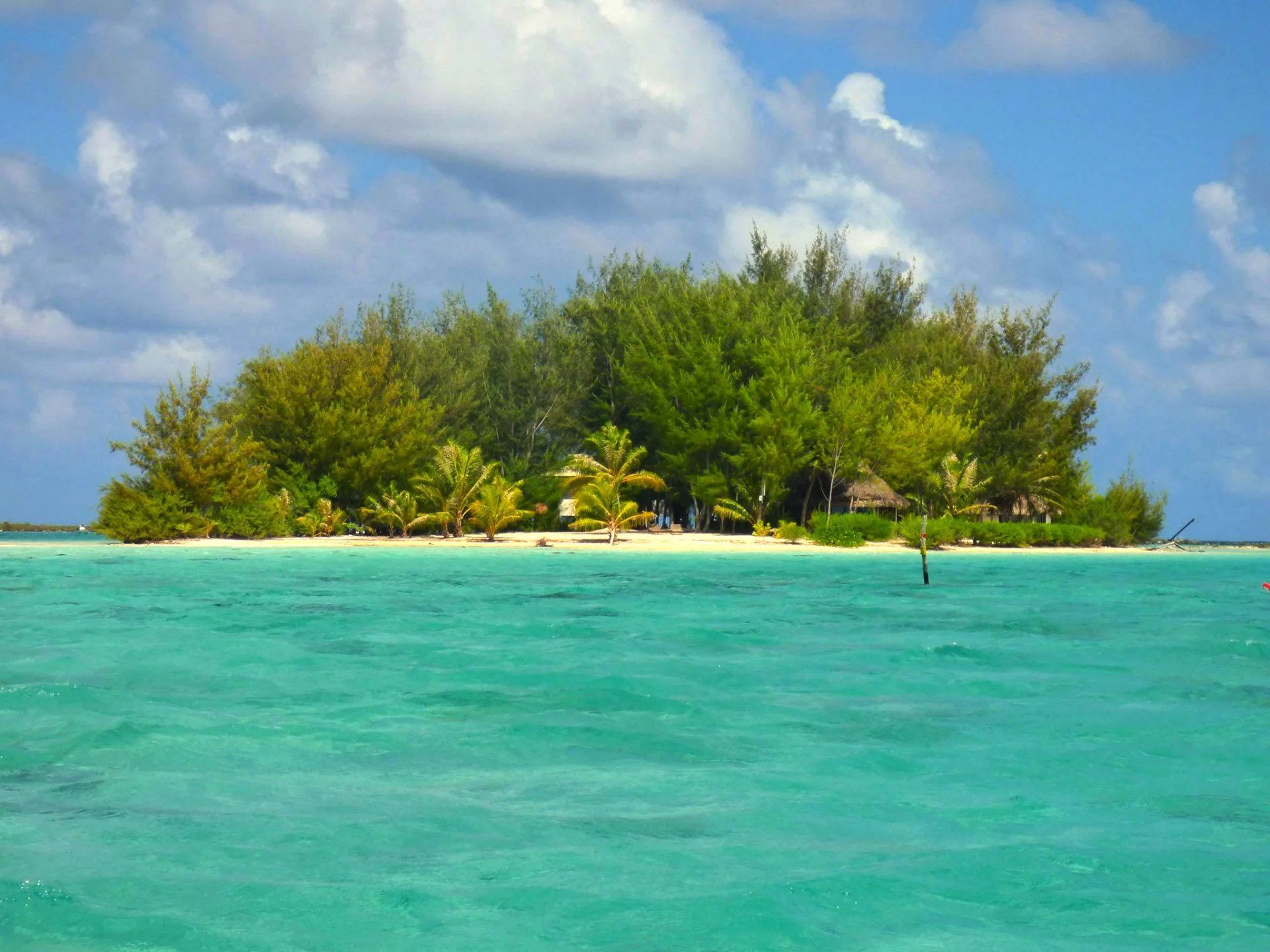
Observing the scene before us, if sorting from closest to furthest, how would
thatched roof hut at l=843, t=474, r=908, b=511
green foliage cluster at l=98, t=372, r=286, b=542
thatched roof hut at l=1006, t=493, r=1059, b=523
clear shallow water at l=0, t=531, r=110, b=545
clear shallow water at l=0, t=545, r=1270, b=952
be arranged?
clear shallow water at l=0, t=545, r=1270, b=952 → green foliage cluster at l=98, t=372, r=286, b=542 → clear shallow water at l=0, t=531, r=110, b=545 → thatched roof hut at l=843, t=474, r=908, b=511 → thatched roof hut at l=1006, t=493, r=1059, b=523

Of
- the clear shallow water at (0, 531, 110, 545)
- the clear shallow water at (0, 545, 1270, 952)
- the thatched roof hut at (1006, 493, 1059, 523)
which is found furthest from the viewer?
the thatched roof hut at (1006, 493, 1059, 523)

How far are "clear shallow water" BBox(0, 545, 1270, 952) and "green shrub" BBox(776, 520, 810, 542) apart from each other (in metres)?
26.1

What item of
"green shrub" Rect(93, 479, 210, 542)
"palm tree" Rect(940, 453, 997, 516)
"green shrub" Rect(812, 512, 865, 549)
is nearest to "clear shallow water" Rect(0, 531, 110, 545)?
"green shrub" Rect(93, 479, 210, 542)

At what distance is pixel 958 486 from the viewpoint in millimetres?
49688

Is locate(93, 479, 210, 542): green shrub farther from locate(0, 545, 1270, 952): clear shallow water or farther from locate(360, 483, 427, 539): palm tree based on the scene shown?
locate(0, 545, 1270, 952): clear shallow water

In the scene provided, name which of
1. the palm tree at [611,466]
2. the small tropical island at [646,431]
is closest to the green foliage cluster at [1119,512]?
the small tropical island at [646,431]

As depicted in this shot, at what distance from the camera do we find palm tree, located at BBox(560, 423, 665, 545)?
46.7 m

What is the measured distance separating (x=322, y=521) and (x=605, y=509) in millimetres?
10169

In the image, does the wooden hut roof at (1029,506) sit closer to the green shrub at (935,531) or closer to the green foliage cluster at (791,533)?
the green shrub at (935,531)

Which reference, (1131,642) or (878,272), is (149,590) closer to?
(1131,642)

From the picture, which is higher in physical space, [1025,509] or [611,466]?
[611,466]

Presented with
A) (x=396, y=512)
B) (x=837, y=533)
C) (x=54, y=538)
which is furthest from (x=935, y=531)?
(x=54, y=538)

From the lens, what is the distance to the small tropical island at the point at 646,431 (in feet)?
150

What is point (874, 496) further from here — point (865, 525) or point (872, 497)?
point (865, 525)
